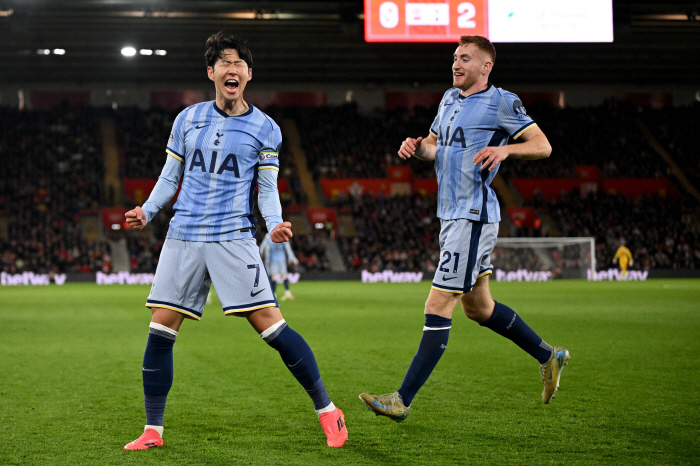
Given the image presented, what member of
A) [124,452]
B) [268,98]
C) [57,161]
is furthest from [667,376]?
[268,98]

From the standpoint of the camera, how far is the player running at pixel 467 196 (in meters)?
4.58

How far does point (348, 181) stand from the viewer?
130 feet

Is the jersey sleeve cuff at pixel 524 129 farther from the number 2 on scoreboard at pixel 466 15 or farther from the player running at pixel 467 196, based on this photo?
the number 2 on scoreboard at pixel 466 15

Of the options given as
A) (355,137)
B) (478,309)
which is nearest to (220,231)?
(478,309)

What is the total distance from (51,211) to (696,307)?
2837cm

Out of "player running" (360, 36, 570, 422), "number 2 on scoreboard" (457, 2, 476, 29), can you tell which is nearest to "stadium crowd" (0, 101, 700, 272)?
"number 2 on scoreboard" (457, 2, 476, 29)

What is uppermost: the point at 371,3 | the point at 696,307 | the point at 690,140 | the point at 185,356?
the point at 371,3

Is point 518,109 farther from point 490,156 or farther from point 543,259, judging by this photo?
point 543,259

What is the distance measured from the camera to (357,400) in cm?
557

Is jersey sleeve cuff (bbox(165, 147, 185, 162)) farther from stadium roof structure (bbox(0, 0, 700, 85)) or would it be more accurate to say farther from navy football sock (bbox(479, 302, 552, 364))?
stadium roof structure (bbox(0, 0, 700, 85))

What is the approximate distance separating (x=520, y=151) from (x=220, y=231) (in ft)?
5.75

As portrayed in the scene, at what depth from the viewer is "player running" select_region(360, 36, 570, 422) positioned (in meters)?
4.58

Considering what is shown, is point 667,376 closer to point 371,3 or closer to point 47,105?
point 371,3

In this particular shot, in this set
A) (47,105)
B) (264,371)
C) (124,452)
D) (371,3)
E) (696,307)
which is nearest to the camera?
(124,452)
